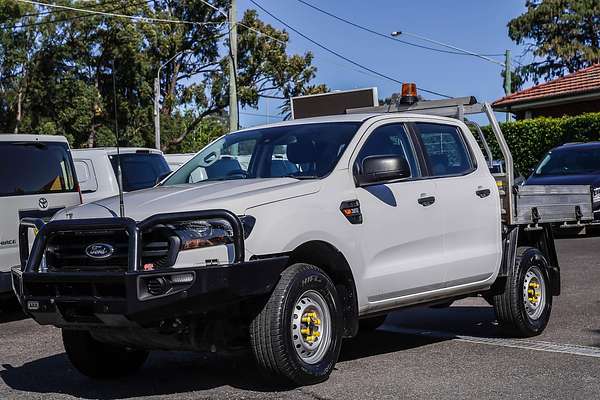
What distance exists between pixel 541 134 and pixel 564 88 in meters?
4.36

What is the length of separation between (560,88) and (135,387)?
26516mm

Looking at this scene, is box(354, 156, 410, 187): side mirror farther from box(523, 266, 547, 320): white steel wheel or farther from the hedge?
the hedge

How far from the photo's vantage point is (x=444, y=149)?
7.77m

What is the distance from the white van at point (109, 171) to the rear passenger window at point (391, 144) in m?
6.62

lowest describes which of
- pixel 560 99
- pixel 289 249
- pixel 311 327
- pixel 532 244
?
pixel 311 327

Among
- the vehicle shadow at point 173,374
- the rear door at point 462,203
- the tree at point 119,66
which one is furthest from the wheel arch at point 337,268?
the tree at point 119,66

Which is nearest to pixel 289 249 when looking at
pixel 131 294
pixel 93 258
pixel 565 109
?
pixel 131 294

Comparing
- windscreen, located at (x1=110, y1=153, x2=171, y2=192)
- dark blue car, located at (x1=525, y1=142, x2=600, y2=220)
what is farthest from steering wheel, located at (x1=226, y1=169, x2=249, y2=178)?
dark blue car, located at (x1=525, y1=142, x2=600, y2=220)

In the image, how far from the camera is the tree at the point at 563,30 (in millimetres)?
53969

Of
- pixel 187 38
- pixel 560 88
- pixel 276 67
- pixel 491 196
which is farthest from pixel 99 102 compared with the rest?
pixel 491 196

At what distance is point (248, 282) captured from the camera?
5.70 meters

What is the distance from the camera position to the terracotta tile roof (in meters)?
29.4

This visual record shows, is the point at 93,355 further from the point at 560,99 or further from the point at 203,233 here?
the point at 560,99

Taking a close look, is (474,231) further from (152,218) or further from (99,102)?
(99,102)
